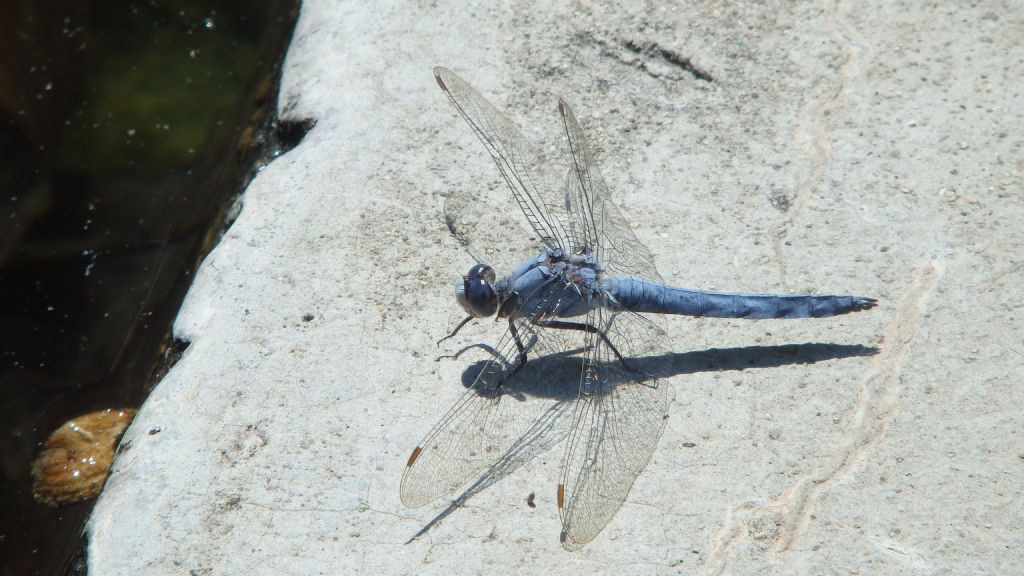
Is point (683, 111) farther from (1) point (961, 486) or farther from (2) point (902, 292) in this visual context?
(1) point (961, 486)

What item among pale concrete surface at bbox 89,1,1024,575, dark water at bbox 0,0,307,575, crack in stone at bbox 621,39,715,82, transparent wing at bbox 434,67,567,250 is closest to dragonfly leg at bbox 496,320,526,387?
pale concrete surface at bbox 89,1,1024,575

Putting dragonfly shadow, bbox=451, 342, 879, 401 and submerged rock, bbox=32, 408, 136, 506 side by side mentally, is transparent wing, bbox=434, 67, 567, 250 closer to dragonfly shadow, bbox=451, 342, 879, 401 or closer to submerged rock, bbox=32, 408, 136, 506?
dragonfly shadow, bbox=451, 342, 879, 401

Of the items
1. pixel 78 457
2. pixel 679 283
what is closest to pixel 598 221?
pixel 679 283

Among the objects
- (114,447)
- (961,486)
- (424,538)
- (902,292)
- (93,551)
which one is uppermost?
(902,292)

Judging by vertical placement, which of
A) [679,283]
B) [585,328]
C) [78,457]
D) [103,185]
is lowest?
[78,457]

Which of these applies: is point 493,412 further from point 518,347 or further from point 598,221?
point 598,221

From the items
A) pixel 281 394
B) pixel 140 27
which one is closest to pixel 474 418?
pixel 281 394
